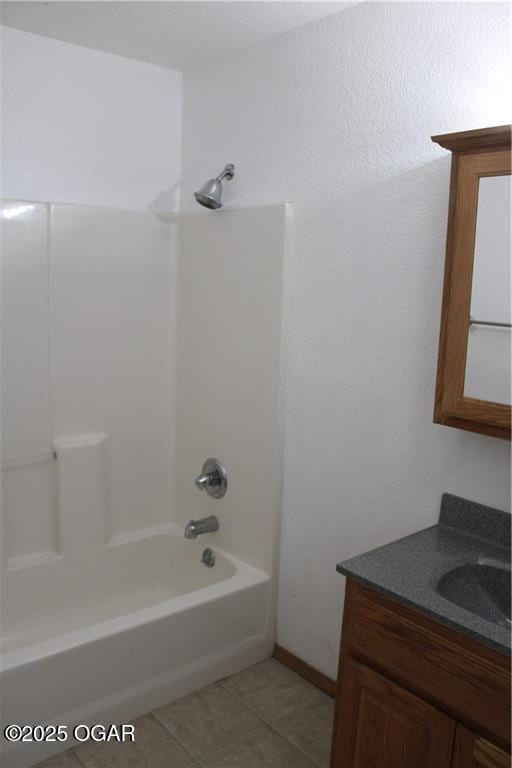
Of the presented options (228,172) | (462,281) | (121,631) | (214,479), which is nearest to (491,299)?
(462,281)

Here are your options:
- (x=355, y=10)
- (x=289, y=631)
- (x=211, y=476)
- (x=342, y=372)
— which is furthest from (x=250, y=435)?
(x=355, y=10)

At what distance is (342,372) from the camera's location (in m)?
2.26

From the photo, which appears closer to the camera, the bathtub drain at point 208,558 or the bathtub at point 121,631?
the bathtub at point 121,631

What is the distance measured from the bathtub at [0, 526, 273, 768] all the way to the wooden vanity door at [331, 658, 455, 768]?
28.2 inches

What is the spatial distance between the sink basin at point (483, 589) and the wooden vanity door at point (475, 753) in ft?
1.03

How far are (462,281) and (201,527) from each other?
1450 mm

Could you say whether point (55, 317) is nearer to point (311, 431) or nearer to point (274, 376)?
point (274, 376)

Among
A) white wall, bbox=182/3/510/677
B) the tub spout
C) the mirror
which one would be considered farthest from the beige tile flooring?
the mirror

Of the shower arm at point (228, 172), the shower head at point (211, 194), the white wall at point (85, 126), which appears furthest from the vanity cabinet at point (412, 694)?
the white wall at point (85, 126)

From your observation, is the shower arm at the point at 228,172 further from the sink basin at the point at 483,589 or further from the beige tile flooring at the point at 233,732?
the beige tile flooring at the point at 233,732

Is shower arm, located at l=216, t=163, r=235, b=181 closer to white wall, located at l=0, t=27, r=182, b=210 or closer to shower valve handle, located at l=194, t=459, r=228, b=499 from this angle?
white wall, located at l=0, t=27, r=182, b=210

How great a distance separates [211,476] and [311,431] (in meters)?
0.53

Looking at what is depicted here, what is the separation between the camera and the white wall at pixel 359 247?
6.23ft

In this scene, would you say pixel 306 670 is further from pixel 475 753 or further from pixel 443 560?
pixel 475 753
